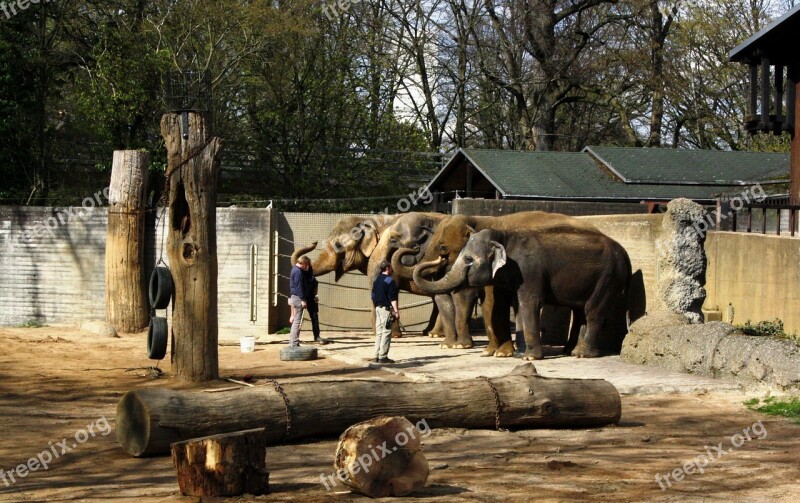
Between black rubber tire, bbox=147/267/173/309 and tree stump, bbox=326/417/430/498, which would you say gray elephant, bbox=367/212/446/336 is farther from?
tree stump, bbox=326/417/430/498

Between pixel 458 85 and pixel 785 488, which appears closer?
pixel 785 488

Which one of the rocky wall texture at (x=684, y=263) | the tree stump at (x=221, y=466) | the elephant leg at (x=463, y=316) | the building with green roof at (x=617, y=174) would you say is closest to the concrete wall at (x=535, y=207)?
the building with green roof at (x=617, y=174)

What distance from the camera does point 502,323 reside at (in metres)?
18.2

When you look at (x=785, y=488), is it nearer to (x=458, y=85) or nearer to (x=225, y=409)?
(x=225, y=409)

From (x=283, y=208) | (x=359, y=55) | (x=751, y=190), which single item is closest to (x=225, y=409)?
(x=751, y=190)

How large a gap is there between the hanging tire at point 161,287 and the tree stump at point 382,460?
547cm

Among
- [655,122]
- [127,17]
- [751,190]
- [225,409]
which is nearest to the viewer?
[225,409]

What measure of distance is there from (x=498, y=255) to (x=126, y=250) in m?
8.50

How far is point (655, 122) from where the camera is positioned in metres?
40.2

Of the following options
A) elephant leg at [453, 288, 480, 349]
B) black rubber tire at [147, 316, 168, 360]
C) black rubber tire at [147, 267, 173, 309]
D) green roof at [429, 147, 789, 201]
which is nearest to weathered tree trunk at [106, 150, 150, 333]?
elephant leg at [453, 288, 480, 349]

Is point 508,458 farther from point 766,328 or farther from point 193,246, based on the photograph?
point 766,328

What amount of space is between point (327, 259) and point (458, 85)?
21.6 metres

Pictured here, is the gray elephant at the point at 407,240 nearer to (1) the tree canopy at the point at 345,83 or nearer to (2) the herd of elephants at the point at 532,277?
(2) the herd of elephants at the point at 532,277

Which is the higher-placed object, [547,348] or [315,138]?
[315,138]
